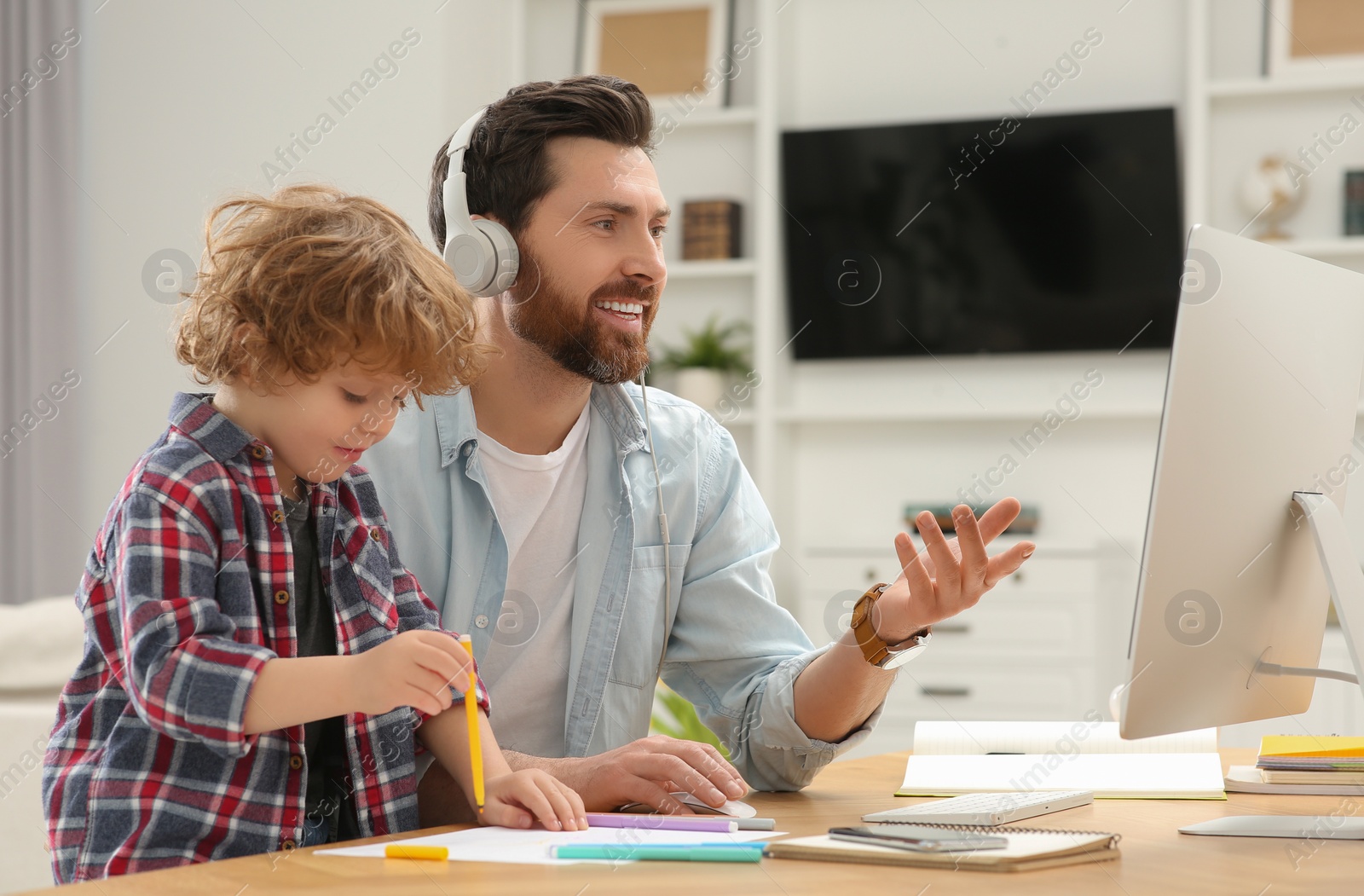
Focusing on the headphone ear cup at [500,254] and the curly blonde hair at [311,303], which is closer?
the curly blonde hair at [311,303]

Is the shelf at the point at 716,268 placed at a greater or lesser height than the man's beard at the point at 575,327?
greater

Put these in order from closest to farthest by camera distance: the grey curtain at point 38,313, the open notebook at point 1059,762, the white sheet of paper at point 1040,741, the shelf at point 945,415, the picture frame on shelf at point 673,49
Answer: the open notebook at point 1059,762, the white sheet of paper at point 1040,741, the shelf at point 945,415, the grey curtain at point 38,313, the picture frame on shelf at point 673,49

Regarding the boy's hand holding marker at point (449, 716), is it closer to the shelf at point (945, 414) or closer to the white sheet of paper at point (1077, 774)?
the white sheet of paper at point (1077, 774)

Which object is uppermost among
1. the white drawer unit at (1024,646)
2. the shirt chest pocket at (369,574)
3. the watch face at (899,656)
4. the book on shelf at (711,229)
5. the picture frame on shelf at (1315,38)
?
the picture frame on shelf at (1315,38)

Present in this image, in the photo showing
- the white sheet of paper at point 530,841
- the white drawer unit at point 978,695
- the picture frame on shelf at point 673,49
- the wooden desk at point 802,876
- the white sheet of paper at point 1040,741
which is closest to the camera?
the wooden desk at point 802,876

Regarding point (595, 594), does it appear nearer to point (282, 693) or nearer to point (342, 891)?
point (282, 693)

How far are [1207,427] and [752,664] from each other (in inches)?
25.5

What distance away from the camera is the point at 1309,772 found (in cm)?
124

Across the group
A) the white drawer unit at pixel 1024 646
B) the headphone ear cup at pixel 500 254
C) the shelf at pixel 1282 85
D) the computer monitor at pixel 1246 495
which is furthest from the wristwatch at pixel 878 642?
the shelf at pixel 1282 85

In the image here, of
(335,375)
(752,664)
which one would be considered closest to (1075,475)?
(752,664)

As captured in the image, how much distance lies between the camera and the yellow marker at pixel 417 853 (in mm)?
880

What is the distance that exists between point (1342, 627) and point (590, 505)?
82 centimetres

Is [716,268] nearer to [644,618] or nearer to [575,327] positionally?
[575,327]

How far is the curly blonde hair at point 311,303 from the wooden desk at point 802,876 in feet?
1.23
